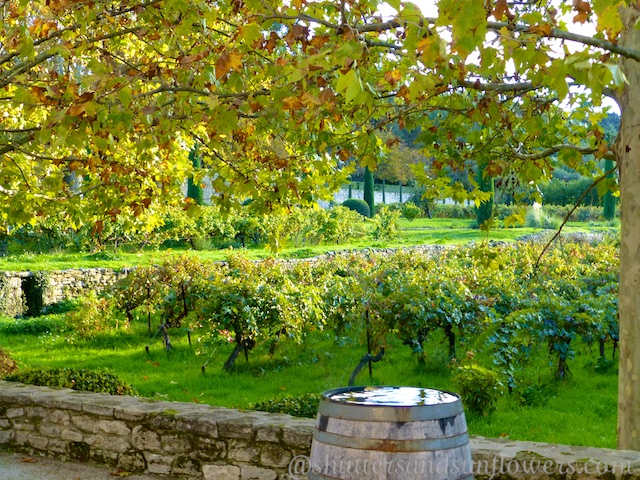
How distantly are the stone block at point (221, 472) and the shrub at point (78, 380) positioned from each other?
2.05m

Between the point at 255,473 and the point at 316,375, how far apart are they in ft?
15.8

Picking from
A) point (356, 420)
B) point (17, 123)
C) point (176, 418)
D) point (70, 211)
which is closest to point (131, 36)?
point (17, 123)

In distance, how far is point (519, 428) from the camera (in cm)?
754

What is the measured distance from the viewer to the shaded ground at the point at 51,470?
5.83 metres

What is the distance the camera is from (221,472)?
5488 mm

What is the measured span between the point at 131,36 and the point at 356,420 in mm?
Answer: 8452

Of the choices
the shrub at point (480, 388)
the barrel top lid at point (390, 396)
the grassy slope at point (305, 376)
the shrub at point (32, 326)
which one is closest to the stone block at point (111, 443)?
the grassy slope at point (305, 376)

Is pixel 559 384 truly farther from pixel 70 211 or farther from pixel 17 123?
pixel 17 123

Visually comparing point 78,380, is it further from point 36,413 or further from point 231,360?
point 231,360

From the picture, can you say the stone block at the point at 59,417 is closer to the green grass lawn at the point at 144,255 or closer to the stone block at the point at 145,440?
the stone block at the point at 145,440

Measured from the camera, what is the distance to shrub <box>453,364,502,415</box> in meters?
7.82

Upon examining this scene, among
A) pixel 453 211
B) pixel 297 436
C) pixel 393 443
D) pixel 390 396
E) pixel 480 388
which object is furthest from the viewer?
pixel 453 211

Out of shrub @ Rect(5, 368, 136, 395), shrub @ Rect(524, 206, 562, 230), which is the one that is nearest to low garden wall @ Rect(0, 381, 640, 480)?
shrub @ Rect(5, 368, 136, 395)

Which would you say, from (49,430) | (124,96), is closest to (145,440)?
(49,430)
